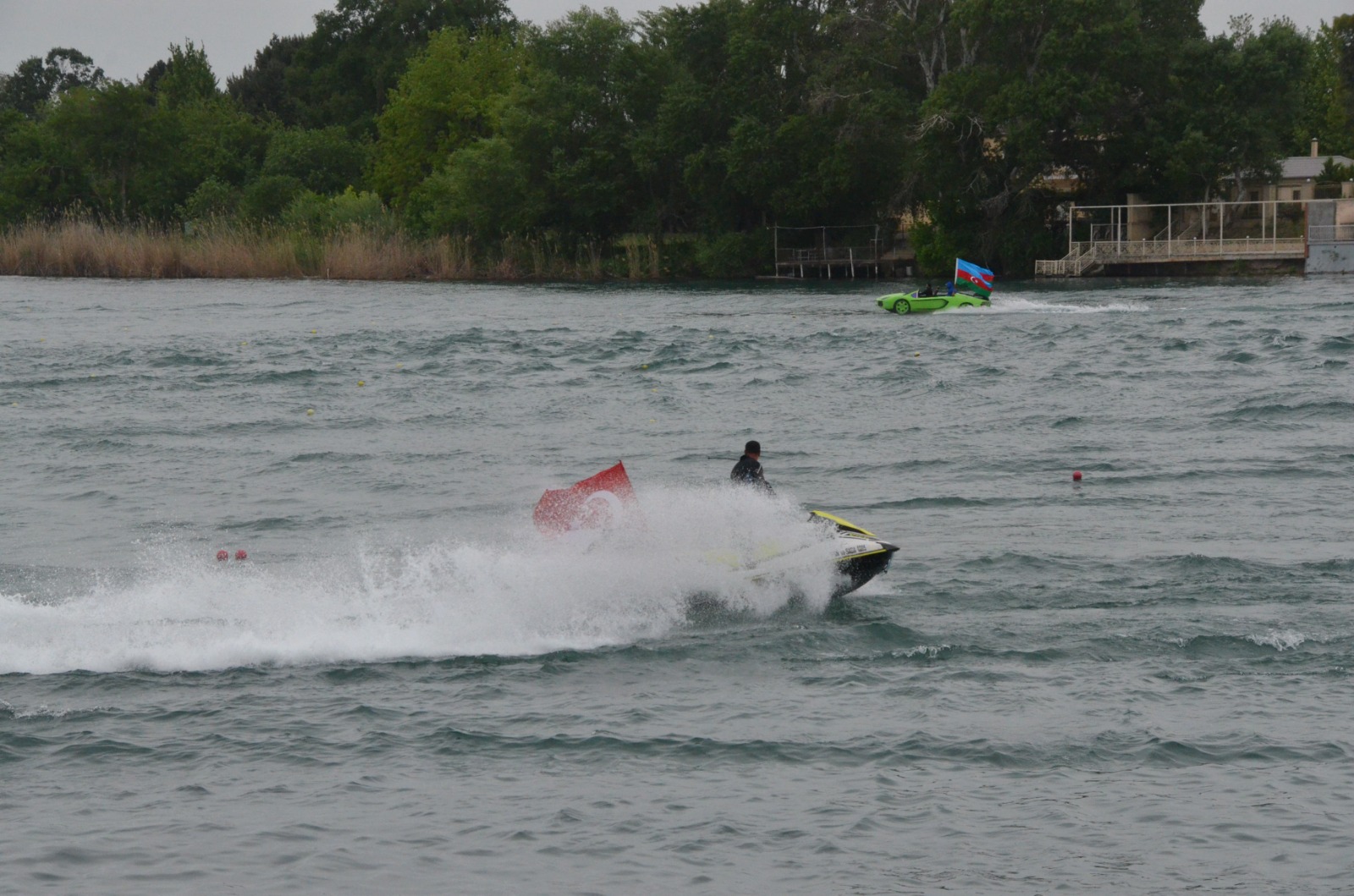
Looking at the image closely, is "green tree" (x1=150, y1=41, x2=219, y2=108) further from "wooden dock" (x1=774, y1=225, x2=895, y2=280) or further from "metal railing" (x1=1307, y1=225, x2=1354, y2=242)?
"metal railing" (x1=1307, y1=225, x2=1354, y2=242)

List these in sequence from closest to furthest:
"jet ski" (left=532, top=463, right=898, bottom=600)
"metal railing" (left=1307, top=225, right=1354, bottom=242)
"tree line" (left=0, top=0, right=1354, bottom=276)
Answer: "jet ski" (left=532, top=463, right=898, bottom=600) → "metal railing" (left=1307, top=225, right=1354, bottom=242) → "tree line" (left=0, top=0, right=1354, bottom=276)

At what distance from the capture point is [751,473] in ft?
52.8

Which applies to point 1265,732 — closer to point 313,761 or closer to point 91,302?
point 313,761

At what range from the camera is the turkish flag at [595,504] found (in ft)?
50.8

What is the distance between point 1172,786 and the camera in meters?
11.2

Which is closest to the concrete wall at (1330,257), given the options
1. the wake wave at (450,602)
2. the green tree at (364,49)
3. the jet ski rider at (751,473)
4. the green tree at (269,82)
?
the jet ski rider at (751,473)

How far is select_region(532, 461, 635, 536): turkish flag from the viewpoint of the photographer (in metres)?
15.5

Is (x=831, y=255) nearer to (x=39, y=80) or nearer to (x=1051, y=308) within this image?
(x=1051, y=308)

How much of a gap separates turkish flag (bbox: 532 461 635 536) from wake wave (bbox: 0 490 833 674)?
16cm

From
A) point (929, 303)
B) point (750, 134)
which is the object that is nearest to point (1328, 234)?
point (929, 303)

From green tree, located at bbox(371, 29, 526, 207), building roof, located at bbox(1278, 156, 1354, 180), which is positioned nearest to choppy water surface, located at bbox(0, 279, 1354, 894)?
building roof, located at bbox(1278, 156, 1354, 180)

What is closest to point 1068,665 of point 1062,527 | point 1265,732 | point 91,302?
point 1265,732

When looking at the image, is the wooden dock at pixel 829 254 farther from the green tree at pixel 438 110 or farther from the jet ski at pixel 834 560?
the jet ski at pixel 834 560

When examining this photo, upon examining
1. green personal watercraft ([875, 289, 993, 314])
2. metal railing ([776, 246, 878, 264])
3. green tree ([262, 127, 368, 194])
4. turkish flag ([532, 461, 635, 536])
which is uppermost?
green tree ([262, 127, 368, 194])
